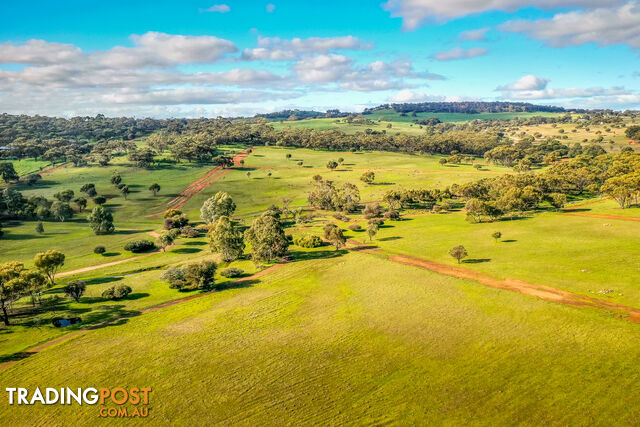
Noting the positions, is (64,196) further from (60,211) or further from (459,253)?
(459,253)

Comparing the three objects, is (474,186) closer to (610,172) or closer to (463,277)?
(610,172)

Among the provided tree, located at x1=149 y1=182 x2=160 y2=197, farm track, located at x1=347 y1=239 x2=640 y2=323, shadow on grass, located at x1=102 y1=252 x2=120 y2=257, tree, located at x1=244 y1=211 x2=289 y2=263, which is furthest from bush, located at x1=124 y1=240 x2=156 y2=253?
tree, located at x1=149 y1=182 x2=160 y2=197

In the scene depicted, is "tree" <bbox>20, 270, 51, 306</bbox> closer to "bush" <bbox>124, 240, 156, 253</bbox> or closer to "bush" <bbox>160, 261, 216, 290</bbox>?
"bush" <bbox>160, 261, 216, 290</bbox>

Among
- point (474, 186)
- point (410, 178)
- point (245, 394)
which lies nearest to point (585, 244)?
point (474, 186)

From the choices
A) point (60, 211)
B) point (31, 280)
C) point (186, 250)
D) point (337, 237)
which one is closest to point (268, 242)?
point (337, 237)

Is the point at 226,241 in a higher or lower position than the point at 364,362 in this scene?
higher
